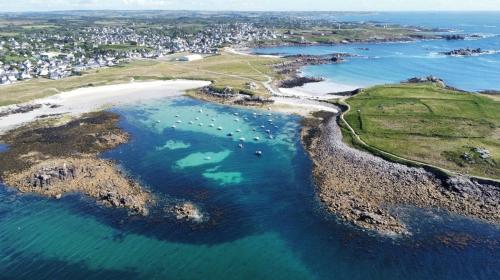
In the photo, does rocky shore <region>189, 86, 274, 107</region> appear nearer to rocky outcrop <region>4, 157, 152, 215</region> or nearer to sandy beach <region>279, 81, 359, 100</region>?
sandy beach <region>279, 81, 359, 100</region>

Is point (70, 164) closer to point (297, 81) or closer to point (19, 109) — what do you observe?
point (19, 109)

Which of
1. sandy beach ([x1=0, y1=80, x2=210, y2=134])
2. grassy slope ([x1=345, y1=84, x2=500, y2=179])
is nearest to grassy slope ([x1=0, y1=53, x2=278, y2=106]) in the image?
sandy beach ([x1=0, y1=80, x2=210, y2=134])

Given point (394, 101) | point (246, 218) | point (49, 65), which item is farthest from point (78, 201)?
point (49, 65)

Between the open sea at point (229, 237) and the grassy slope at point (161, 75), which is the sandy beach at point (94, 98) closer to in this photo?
the grassy slope at point (161, 75)

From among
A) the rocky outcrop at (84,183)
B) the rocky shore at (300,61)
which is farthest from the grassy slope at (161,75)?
the rocky outcrop at (84,183)

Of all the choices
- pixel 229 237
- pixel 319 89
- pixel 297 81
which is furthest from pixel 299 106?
pixel 229 237

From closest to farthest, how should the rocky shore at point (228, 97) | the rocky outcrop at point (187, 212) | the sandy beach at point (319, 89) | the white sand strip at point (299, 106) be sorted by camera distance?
the rocky outcrop at point (187, 212)
the white sand strip at point (299, 106)
the rocky shore at point (228, 97)
the sandy beach at point (319, 89)

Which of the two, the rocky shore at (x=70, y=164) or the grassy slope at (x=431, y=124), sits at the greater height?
the grassy slope at (x=431, y=124)
